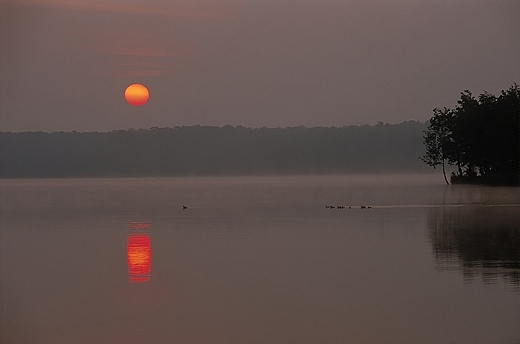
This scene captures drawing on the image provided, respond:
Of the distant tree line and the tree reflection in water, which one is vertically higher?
the distant tree line

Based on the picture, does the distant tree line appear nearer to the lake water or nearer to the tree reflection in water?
the tree reflection in water

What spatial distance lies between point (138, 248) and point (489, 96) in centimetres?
6812

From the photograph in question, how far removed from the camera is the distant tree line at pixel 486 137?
8138cm

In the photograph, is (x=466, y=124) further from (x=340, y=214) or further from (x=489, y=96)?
(x=340, y=214)

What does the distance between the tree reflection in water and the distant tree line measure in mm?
36918

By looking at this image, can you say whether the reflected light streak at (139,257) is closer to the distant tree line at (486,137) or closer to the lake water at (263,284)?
the lake water at (263,284)

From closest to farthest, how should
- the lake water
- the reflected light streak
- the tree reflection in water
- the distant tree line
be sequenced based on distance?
the lake water → the tree reflection in water → the reflected light streak → the distant tree line

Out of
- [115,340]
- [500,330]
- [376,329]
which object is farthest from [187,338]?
[500,330]

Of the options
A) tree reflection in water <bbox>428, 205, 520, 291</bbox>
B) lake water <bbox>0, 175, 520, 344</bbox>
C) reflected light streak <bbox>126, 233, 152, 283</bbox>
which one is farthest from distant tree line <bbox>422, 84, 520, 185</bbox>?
reflected light streak <bbox>126, 233, 152, 283</bbox>

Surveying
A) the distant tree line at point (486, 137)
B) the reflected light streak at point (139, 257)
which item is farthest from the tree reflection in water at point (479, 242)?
the distant tree line at point (486, 137)

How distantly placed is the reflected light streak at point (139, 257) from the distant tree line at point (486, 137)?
54589 millimetres

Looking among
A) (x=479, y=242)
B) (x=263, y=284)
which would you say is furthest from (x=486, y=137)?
(x=263, y=284)

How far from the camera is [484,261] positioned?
22.4 metres

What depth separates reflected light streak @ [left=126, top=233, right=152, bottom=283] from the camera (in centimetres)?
2156
